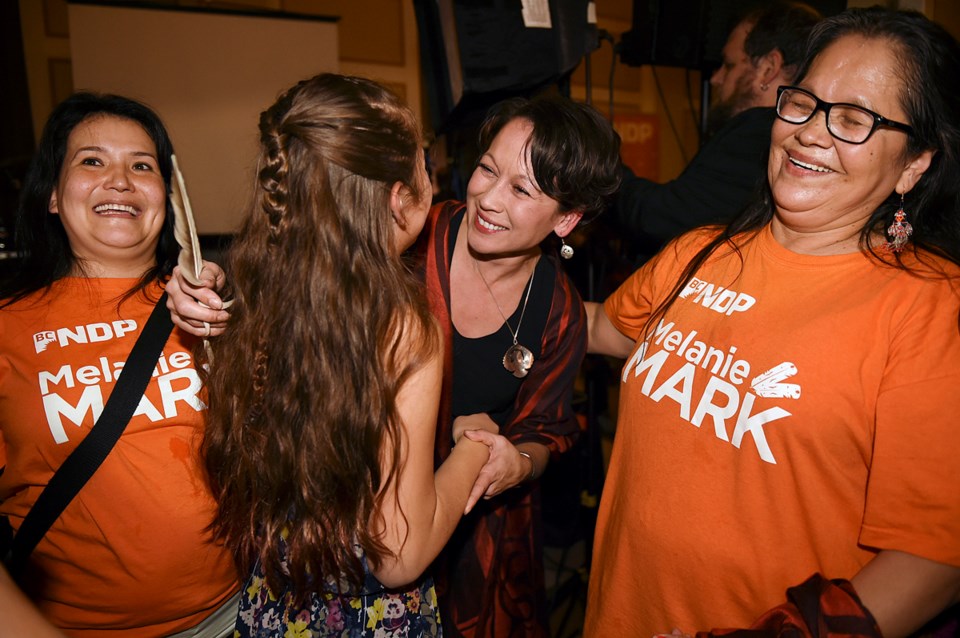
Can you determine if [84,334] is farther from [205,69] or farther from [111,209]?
[205,69]

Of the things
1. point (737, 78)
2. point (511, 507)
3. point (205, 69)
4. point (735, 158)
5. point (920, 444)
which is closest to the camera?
point (920, 444)

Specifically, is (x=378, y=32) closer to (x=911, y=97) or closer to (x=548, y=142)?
(x=548, y=142)

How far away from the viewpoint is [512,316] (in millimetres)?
1591

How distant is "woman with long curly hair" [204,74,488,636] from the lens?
2.89 ft

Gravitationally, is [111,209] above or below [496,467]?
above

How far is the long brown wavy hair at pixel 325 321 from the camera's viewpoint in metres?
0.88

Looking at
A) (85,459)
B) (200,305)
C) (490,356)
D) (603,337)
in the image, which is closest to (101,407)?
(85,459)

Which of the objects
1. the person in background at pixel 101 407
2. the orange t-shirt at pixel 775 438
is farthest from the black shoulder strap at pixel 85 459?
the orange t-shirt at pixel 775 438

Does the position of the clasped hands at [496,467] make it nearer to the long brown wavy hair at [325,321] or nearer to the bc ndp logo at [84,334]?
the long brown wavy hair at [325,321]

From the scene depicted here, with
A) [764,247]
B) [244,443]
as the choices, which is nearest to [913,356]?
[764,247]

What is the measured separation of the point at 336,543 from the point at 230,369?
1.11 feet

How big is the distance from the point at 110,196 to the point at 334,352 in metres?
0.79

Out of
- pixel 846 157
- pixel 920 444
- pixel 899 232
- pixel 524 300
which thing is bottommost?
pixel 524 300

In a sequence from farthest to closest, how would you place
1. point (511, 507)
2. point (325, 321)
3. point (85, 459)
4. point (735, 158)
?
point (735, 158)
point (511, 507)
point (85, 459)
point (325, 321)
